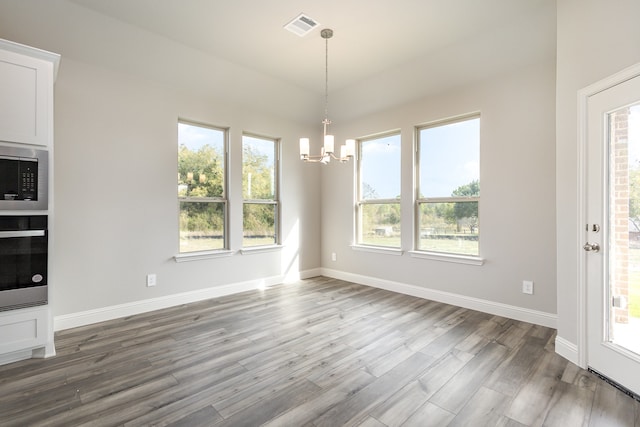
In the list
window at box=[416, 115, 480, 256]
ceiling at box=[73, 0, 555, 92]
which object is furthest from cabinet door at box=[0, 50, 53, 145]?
window at box=[416, 115, 480, 256]

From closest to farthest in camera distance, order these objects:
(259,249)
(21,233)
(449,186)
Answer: (21,233) → (449,186) → (259,249)

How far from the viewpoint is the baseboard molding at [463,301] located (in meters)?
3.20

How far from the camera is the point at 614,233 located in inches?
84.5

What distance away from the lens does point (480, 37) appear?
3.23m

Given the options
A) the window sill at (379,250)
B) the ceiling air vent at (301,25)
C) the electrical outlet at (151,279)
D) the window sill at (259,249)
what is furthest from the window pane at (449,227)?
the electrical outlet at (151,279)

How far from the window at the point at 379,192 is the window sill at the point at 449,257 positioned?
1.40 ft

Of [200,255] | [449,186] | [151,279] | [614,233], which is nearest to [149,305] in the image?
[151,279]

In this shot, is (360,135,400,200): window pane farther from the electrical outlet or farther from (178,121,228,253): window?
the electrical outlet

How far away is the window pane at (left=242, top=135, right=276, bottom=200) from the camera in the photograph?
184 inches

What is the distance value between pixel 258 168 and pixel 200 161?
93cm

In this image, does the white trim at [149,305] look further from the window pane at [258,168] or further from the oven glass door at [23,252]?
the window pane at [258,168]

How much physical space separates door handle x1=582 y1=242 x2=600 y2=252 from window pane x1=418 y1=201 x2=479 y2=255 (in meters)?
1.48

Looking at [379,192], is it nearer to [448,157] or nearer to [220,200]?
[448,157]

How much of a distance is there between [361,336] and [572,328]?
5.58 ft
